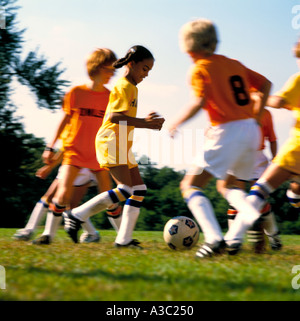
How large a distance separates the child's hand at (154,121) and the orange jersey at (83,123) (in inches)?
53.4

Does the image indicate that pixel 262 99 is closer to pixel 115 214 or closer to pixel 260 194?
pixel 260 194

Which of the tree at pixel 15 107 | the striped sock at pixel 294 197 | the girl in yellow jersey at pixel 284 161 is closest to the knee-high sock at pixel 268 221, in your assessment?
the striped sock at pixel 294 197

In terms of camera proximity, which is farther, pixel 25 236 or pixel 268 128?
pixel 25 236

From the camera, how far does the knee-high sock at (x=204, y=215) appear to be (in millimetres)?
4556

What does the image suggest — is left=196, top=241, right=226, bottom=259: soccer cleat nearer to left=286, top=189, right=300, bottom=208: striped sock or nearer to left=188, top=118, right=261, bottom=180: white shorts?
left=188, top=118, right=261, bottom=180: white shorts

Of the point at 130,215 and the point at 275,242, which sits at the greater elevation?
the point at 130,215

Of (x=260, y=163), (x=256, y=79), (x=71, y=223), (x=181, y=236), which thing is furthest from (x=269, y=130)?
(x=71, y=223)

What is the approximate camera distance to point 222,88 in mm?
4703

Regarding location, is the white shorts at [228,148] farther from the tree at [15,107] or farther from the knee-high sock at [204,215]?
the tree at [15,107]

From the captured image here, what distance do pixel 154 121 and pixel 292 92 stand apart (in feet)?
4.69

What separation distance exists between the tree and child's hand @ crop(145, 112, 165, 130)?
20.5 metres

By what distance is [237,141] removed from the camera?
4.67 metres
